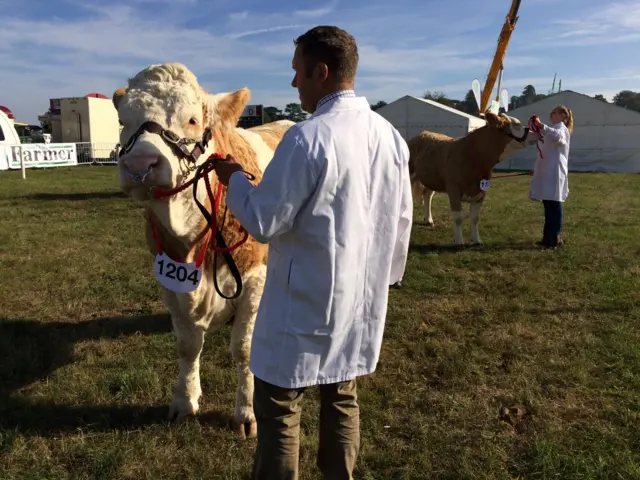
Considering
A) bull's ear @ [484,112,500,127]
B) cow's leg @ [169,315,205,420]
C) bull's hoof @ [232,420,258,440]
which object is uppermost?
bull's ear @ [484,112,500,127]

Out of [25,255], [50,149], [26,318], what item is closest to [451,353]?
[26,318]

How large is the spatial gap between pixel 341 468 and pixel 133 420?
1.66 m

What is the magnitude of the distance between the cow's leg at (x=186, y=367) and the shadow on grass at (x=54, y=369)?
98mm

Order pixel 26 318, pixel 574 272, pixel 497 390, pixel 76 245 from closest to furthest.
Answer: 1. pixel 497 390
2. pixel 26 318
3. pixel 574 272
4. pixel 76 245

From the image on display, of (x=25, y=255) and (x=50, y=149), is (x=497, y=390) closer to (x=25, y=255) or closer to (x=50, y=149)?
(x=25, y=255)

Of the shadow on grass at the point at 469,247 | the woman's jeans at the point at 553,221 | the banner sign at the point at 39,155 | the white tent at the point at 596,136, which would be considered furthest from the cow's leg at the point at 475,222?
the white tent at the point at 596,136

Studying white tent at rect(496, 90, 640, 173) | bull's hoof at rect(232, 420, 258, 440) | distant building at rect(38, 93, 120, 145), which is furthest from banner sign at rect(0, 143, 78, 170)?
white tent at rect(496, 90, 640, 173)

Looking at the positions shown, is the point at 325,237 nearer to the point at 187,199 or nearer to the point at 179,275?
the point at 187,199

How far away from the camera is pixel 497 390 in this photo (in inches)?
143

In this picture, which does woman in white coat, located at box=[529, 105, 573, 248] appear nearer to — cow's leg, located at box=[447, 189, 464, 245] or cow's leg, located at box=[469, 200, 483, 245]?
cow's leg, located at box=[469, 200, 483, 245]

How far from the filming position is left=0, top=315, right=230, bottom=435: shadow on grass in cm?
315

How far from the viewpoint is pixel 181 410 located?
3230 mm

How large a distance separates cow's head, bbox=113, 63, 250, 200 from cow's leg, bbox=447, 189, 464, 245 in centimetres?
596

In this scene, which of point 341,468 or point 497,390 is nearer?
point 341,468
